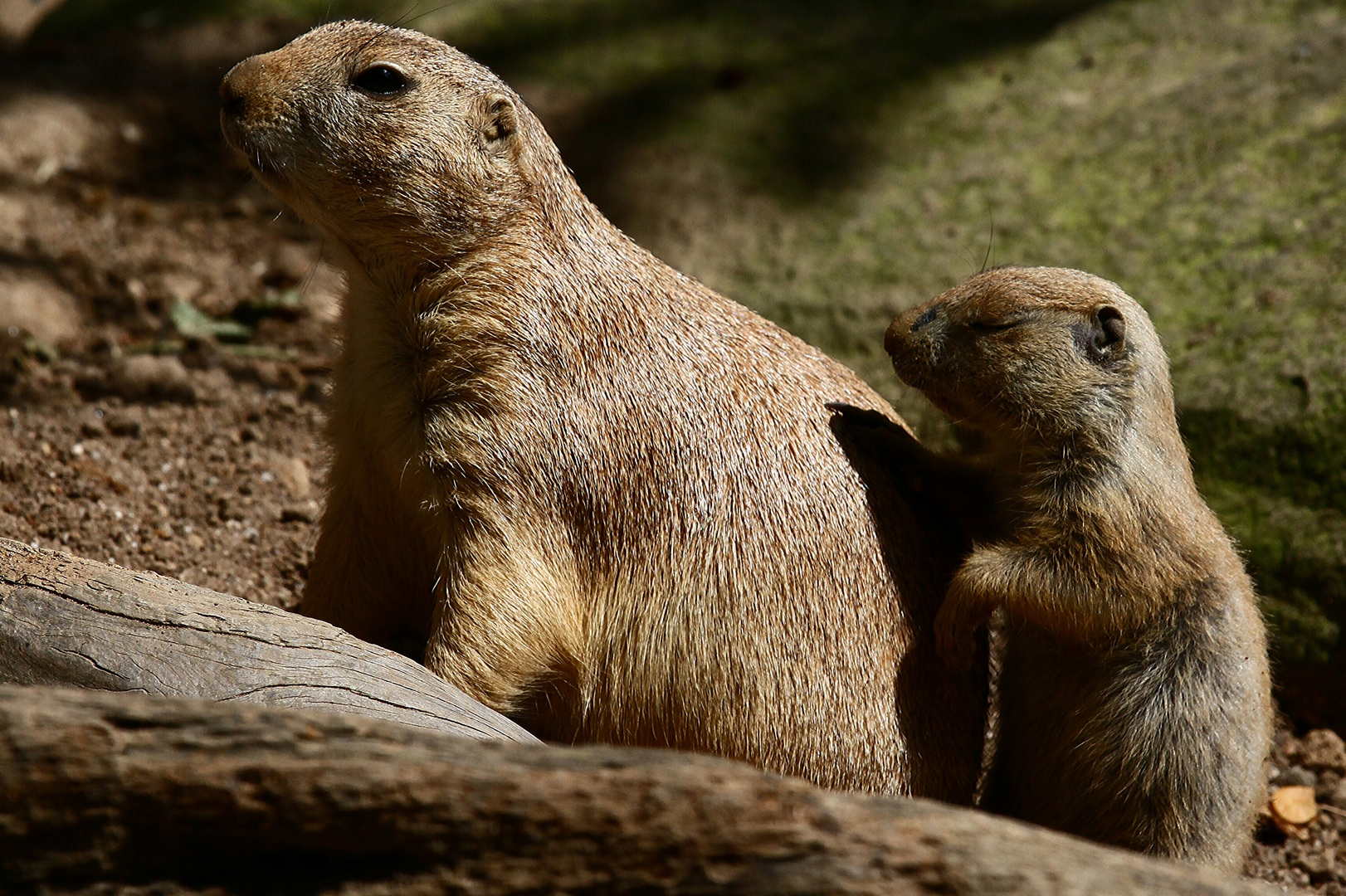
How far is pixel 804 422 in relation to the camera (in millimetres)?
4051

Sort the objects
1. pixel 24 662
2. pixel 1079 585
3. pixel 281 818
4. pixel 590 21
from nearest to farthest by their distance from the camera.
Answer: pixel 281 818 < pixel 24 662 < pixel 1079 585 < pixel 590 21

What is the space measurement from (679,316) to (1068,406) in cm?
129

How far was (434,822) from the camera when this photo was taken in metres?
2.31

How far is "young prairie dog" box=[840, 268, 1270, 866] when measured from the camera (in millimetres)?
3773

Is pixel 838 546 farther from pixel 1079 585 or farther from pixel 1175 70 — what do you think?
pixel 1175 70

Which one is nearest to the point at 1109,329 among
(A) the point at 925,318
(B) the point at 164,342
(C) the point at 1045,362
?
(C) the point at 1045,362

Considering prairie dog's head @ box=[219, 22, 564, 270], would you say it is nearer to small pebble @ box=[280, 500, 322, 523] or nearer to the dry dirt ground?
the dry dirt ground

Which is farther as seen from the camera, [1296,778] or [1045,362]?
[1296,778]

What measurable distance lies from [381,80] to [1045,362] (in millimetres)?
2270

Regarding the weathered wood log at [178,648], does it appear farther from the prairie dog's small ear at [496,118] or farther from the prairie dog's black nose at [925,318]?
the prairie dog's black nose at [925,318]

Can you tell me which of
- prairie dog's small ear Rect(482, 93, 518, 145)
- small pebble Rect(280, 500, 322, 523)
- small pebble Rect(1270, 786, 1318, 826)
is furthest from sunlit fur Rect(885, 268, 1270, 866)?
small pebble Rect(280, 500, 322, 523)

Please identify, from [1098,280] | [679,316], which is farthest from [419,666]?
[1098,280]

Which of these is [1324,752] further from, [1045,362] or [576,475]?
[576,475]

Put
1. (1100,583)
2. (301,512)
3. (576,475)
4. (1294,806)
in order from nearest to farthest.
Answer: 1. (1100,583)
2. (576,475)
3. (1294,806)
4. (301,512)
